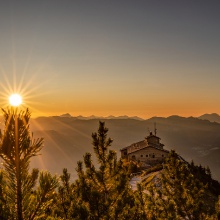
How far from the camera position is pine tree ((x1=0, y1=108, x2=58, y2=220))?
4.61 meters

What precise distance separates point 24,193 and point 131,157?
6952 centimetres

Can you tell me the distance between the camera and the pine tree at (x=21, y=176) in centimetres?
461

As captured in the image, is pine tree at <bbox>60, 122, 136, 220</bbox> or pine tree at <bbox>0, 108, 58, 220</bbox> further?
pine tree at <bbox>60, 122, 136, 220</bbox>

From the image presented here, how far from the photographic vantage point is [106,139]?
11914 millimetres

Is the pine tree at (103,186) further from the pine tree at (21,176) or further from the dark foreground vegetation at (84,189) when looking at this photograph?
the pine tree at (21,176)

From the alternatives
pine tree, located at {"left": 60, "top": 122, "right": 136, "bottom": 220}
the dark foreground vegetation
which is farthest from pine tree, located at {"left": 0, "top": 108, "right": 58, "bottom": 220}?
pine tree, located at {"left": 60, "top": 122, "right": 136, "bottom": 220}

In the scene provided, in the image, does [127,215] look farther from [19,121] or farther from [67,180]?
[19,121]

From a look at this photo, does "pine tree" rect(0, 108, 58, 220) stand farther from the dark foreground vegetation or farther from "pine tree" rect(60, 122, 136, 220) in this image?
"pine tree" rect(60, 122, 136, 220)

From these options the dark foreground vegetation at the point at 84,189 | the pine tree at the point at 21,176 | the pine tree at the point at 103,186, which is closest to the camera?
the pine tree at the point at 21,176

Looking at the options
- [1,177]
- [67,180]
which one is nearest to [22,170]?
[1,177]

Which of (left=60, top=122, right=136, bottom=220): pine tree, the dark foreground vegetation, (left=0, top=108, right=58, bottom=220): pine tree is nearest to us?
(left=0, top=108, right=58, bottom=220): pine tree

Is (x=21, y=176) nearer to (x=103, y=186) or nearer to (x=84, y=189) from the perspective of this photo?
(x=84, y=189)

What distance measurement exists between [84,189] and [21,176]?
5394 millimetres

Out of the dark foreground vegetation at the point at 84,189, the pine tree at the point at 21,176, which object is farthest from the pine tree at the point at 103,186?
the pine tree at the point at 21,176
